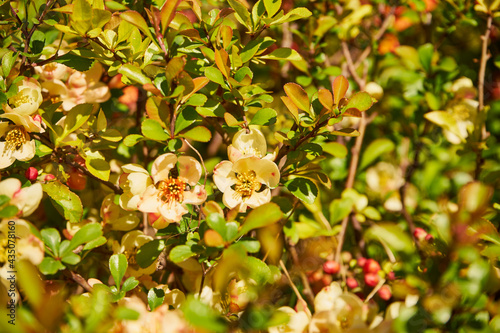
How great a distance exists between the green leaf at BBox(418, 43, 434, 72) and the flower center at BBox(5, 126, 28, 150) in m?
1.22

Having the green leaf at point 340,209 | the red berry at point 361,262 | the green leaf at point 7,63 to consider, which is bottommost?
the red berry at point 361,262

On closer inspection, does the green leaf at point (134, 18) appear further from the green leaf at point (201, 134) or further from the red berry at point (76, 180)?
the red berry at point (76, 180)

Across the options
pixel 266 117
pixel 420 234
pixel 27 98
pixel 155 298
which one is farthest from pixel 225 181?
pixel 420 234

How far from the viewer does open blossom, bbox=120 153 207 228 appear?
33.0 inches

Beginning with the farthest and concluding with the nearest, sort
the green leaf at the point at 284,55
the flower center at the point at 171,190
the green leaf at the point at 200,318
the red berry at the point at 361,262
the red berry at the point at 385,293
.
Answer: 1. the red berry at the point at 361,262
2. the red berry at the point at 385,293
3. the green leaf at the point at 284,55
4. the flower center at the point at 171,190
5. the green leaf at the point at 200,318

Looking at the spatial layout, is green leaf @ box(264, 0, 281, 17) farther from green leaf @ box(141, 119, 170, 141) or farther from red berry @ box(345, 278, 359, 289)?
red berry @ box(345, 278, 359, 289)

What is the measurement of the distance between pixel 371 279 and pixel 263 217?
0.62 meters

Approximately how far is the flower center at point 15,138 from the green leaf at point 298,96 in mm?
600

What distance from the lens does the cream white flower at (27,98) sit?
2.90ft

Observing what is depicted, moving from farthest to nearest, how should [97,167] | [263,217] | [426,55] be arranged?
[426,55]
[97,167]
[263,217]

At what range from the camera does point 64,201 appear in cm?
89

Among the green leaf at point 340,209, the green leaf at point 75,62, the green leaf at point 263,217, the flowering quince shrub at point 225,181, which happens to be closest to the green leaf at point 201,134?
the flowering quince shrub at point 225,181

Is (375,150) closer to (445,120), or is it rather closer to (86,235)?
Result: (445,120)

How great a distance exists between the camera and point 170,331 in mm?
699
